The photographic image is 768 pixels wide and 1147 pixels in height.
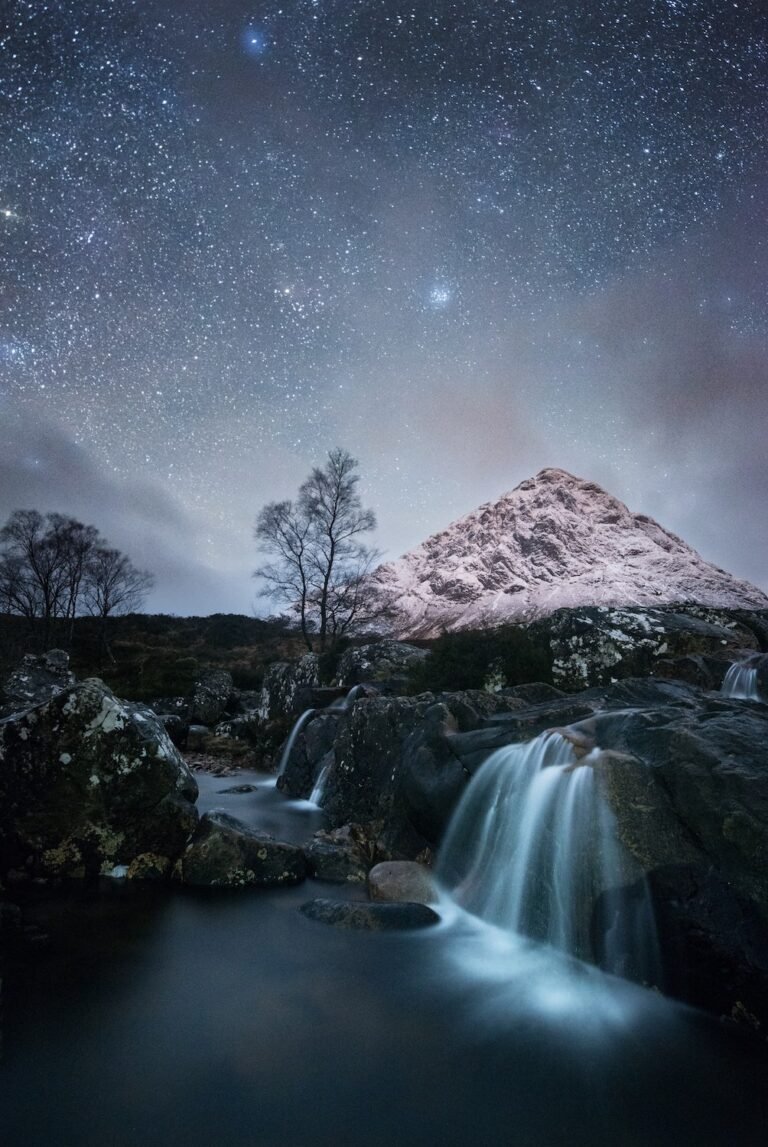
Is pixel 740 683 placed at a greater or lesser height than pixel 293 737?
greater

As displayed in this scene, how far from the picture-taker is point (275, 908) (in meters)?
6.12

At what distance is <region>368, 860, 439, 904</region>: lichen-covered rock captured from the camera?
253 inches

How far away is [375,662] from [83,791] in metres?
10.7

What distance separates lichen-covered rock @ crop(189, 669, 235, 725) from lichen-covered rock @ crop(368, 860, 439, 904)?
17536 mm

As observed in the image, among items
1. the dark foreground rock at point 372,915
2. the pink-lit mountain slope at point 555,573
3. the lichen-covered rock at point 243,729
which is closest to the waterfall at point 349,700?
the lichen-covered rock at point 243,729

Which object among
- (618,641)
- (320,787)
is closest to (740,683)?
(618,641)

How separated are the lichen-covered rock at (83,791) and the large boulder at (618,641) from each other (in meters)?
9.19

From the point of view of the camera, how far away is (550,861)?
5566 millimetres

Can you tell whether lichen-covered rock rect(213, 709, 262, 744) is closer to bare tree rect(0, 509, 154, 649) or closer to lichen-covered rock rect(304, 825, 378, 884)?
lichen-covered rock rect(304, 825, 378, 884)

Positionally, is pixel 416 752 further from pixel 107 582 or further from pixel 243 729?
pixel 107 582

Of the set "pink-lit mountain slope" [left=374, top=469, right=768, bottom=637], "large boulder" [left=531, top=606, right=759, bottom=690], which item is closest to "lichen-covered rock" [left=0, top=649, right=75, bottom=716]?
"large boulder" [left=531, top=606, right=759, bottom=690]

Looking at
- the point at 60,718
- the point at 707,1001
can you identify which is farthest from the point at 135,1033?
the point at 707,1001

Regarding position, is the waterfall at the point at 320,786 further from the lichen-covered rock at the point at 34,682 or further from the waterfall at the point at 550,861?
the lichen-covered rock at the point at 34,682

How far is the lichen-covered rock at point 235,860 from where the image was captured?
21.8 ft
